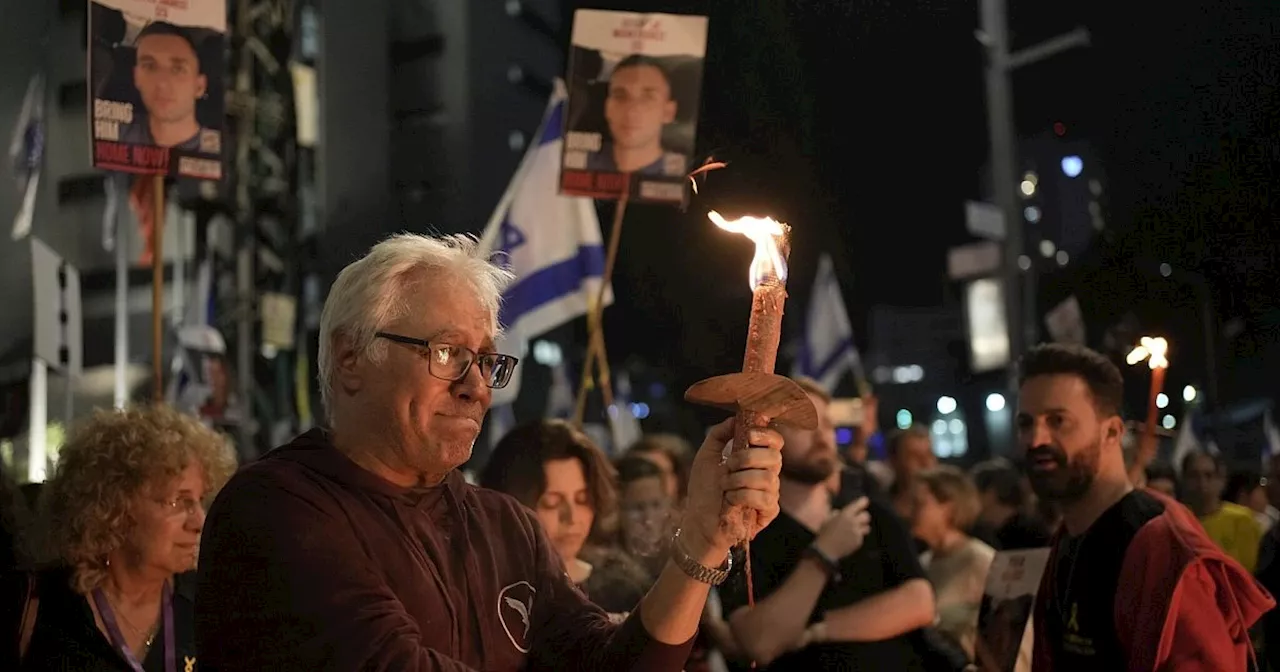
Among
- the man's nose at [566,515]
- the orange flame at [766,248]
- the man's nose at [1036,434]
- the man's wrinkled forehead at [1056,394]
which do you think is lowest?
the man's nose at [566,515]

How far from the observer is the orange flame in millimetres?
2186

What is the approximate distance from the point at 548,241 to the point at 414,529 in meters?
5.48

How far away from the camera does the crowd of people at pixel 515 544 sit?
89.0 inches

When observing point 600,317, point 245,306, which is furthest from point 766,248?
point 245,306

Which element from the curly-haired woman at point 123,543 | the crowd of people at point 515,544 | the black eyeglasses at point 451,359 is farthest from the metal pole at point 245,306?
the black eyeglasses at point 451,359

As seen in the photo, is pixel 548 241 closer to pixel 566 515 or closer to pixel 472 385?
pixel 566 515

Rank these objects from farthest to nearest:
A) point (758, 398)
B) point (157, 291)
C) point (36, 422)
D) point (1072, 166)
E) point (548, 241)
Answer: point (1072, 166) < point (36, 422) < point (548, 241) < point (157, 291) < point (758, 398)

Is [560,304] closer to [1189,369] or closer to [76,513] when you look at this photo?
[76,513]

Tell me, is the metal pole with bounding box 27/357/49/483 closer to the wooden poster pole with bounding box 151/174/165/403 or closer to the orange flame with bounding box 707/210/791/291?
the wooden poster pole with bounding box 151/174/165/403

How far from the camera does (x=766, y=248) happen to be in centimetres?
223

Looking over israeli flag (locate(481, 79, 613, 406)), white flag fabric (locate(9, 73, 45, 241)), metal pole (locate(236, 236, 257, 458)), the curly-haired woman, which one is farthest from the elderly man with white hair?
metal pole (locate(236, 236, 257, 458))

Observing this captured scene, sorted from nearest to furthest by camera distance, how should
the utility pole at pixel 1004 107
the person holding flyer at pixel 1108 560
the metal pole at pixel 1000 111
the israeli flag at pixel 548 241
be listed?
the person holding flyer at pixel 1108 560 → the israeli flag at pixel 548 241 → the utility pole at pixel 1004 107 → the metal pole at pixel 1000 111

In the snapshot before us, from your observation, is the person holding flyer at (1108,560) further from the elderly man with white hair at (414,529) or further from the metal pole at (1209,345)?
the metal pole at (1209,345)

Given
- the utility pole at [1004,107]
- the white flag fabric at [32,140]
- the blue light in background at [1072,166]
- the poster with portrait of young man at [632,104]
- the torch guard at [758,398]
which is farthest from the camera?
the blue light in background at [1072,166]
